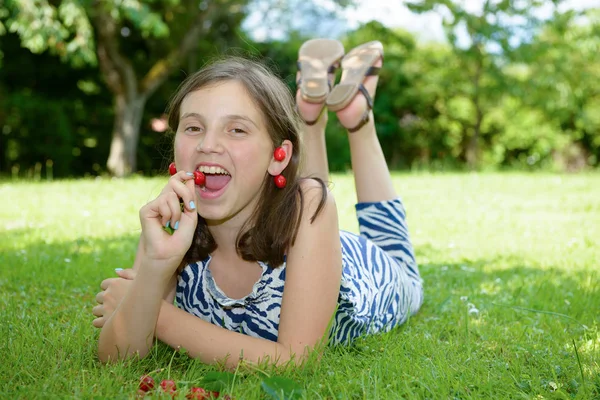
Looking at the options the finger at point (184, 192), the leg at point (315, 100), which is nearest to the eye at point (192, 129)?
the finger at point (184, 192)

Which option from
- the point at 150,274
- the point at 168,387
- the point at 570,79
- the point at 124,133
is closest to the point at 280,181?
the point at 150,274

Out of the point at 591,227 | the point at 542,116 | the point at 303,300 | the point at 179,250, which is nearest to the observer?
the point at 179,250

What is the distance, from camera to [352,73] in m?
3.72

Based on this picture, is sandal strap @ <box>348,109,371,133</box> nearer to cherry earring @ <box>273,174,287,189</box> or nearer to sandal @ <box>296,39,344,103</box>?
sandal @ <box>296,39,344,103</box>

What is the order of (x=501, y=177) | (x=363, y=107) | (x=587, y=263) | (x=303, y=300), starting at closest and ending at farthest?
(x=303, y=300), (x=363, y=107), (x=587, y=263), (x=501, y=177)

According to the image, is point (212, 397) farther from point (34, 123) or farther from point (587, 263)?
point (34, 123)

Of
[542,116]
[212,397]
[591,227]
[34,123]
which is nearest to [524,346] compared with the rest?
[212,397]

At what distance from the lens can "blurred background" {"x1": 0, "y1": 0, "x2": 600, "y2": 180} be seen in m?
13.4

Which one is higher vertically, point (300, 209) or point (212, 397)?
point (300, 209)

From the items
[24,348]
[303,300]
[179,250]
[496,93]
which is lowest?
[24,348]

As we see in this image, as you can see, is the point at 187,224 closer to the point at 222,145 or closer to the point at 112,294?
the point at 222,145

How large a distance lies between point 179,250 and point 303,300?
46 cm

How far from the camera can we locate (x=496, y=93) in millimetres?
15109

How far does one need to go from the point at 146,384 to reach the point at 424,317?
1.61 m
